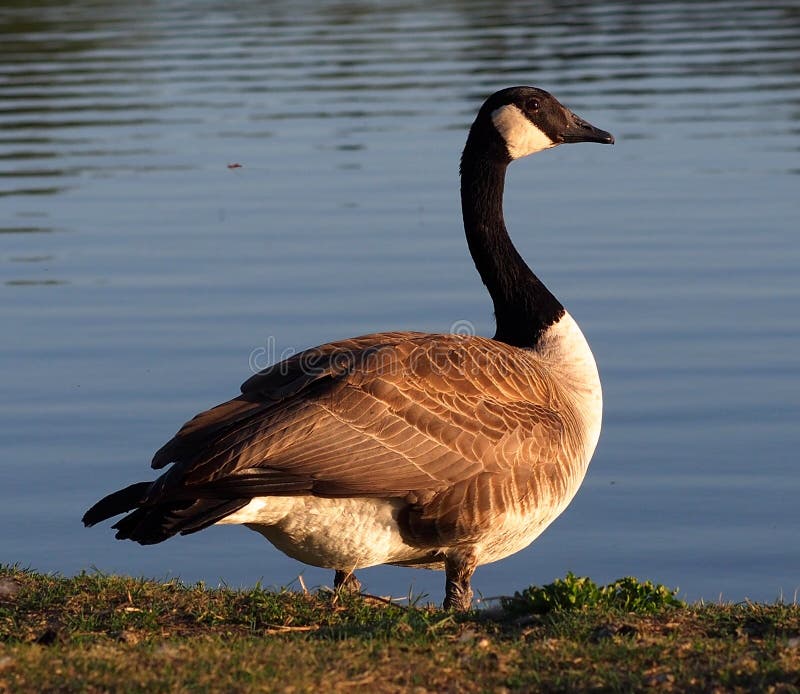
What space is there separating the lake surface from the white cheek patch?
2.93m

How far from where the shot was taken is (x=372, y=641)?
5824 mm

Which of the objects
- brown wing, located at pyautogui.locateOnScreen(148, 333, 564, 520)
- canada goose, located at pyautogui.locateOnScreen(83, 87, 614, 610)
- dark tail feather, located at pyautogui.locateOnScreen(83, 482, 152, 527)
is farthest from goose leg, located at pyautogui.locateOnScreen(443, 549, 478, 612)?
dark tail feather, located at pyautogui.locateOnScreen(83, 482, 152, 527)

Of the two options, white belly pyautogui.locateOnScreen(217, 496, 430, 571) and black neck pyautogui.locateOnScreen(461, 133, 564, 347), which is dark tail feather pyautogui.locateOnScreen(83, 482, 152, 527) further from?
black neck pyautogui.locateOnScreen(461, 133, 564, 347)

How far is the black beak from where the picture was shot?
940cm

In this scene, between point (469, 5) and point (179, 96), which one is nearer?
point (179, 96)

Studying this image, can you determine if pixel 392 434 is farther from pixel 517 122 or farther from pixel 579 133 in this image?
pixel 579 133

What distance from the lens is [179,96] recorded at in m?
27.9

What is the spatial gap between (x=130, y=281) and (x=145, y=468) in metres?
4.86

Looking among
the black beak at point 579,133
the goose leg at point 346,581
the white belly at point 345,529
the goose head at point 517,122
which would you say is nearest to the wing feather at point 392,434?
the white belly at point 345,529

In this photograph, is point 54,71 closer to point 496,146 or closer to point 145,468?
point 145,468

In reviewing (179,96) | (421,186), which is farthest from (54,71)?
(421,186)

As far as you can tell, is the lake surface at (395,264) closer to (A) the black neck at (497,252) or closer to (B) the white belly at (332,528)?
(A) the black neck at (497,252)

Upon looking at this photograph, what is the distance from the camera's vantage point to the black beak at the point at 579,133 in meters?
9.40

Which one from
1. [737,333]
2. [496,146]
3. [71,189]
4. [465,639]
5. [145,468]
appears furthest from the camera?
[71,189]
